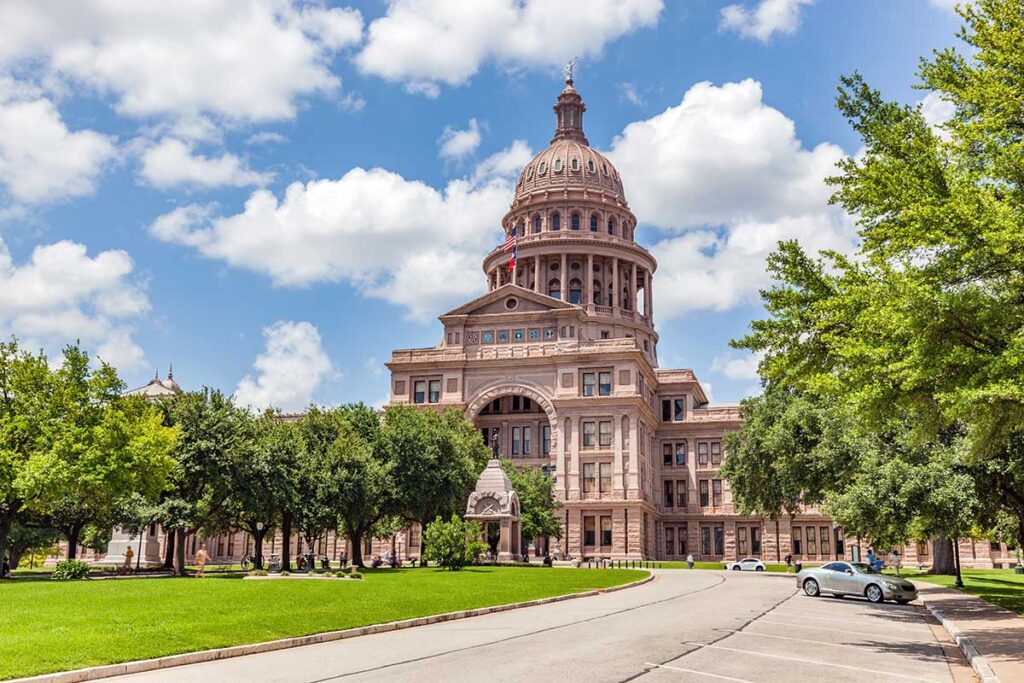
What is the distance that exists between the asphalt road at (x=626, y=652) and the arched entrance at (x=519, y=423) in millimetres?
58518

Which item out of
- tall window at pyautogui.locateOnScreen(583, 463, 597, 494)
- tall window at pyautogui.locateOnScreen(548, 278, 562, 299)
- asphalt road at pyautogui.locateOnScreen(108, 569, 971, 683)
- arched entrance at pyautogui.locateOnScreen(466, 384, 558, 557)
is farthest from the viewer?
tall window at pyautogui.locateOnScreen(548, 278, 562, 299)

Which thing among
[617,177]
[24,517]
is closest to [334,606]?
[24,517]

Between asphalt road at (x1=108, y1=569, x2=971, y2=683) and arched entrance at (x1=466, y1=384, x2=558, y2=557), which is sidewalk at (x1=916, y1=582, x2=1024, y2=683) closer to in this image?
asphalt road at (x1=108, y1=569, x2=971, y2=683)

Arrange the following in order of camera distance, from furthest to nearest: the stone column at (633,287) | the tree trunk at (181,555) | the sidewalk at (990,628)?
1. the stone column at (633,287)
2. the tree trunk at (181,555)
3. the sidewalk at (990,628)

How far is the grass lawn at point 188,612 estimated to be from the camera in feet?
51.1

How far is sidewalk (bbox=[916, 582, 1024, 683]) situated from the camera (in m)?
15.4

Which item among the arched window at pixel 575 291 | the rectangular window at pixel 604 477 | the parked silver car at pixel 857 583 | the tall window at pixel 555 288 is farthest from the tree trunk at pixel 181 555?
the arched window at pixel 575 291

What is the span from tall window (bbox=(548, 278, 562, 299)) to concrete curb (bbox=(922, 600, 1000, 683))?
272 feet

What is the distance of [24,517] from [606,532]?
49.6 metres

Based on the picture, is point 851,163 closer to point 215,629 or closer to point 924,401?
point 924,401

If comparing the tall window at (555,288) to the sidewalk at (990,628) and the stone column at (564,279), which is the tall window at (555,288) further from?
the sidewalk at (990,628)

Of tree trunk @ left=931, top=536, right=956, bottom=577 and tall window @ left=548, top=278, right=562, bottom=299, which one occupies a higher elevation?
tall window @ left=548, top=278, right=562, bottom=299

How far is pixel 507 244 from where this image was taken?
340 ft

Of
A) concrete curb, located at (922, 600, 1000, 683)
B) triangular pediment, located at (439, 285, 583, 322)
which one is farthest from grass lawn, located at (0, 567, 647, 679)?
triangular pediment, located at (439, 285, 583, 322)
